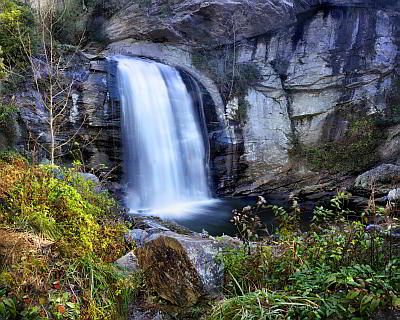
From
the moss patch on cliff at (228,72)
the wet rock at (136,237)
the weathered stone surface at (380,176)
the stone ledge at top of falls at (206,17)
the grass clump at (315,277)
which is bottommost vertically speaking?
the weathered stone surface at (380,176)

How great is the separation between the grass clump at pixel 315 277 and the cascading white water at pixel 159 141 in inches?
285

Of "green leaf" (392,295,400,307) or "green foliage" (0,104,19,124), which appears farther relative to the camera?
"green foliage" (0,104,19,124)

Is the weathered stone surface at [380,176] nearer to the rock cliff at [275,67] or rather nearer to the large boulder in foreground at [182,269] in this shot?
the rock cliff at [275,67]

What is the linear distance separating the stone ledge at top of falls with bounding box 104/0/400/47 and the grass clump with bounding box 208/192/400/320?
43.3 ft

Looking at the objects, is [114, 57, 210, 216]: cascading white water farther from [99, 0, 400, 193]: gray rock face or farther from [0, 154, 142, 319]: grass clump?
[0, 154, 142, 319]: grass clump

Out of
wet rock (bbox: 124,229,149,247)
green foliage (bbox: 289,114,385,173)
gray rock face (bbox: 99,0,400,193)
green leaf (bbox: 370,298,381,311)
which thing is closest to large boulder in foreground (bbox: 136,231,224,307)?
wet rock (bbox: 124,229,149,247)

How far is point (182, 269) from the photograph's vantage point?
3143 millimetres

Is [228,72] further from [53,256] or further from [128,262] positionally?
[53,256]

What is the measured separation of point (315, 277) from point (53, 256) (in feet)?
8.11

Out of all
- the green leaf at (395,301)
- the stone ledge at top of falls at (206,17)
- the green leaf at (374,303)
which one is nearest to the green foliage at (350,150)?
the stone ledge at top of falls at (206,17)

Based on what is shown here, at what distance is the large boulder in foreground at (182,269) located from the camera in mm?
3096

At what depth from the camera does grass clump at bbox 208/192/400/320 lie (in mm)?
2236

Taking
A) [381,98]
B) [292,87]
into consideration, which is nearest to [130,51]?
[292,87]

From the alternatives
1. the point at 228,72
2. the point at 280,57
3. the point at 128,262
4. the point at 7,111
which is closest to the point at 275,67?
the point at 280,57
